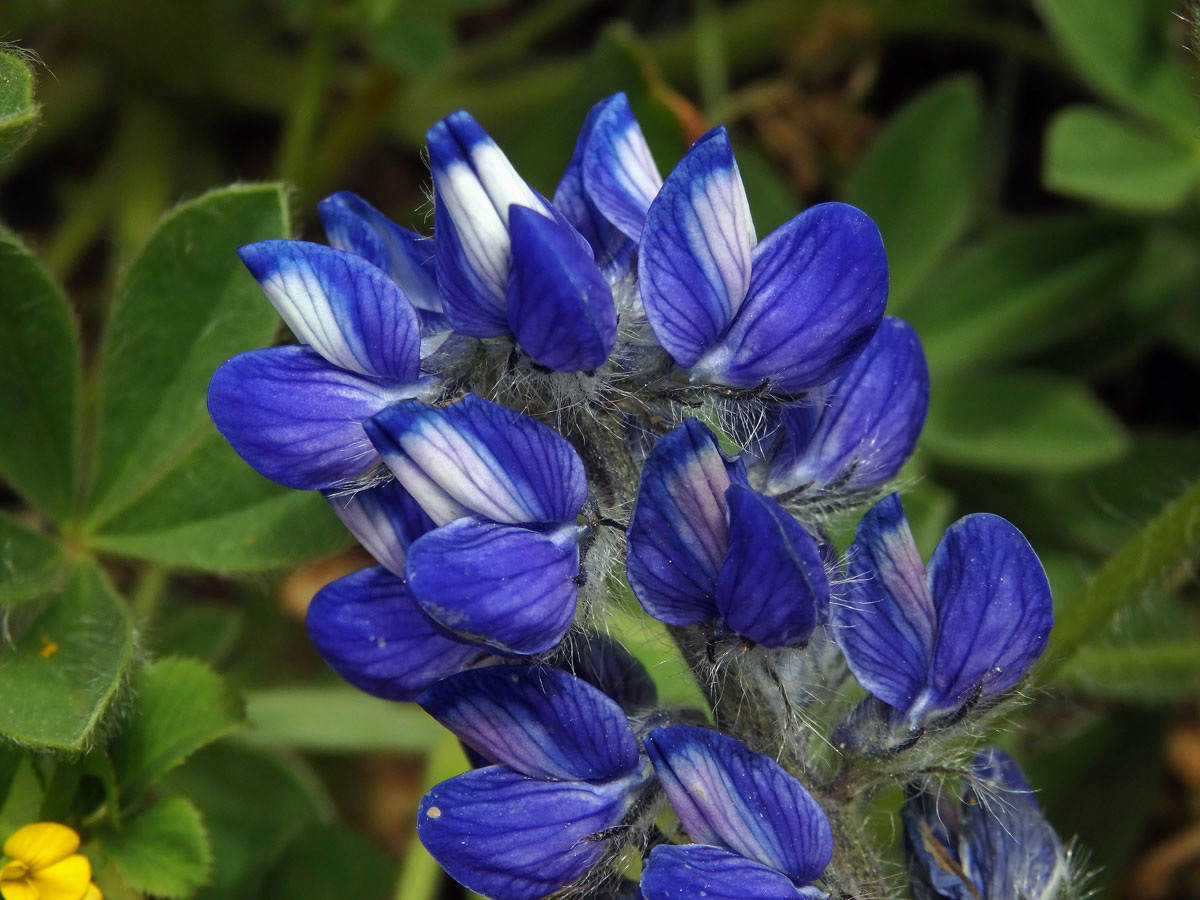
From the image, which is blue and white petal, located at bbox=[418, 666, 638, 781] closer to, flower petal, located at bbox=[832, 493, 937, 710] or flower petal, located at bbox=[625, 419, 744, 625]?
flower petal, located at bbox=[625, 419, 744, 625]

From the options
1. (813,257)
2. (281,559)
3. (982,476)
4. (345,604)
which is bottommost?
(982,476)

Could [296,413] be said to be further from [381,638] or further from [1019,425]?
[1019,425]

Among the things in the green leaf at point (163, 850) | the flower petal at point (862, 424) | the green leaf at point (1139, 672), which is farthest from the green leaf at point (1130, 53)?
the green leaf at point (163, 850)

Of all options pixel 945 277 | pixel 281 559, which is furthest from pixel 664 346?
pixel 945 277

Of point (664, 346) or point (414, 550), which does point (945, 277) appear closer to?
point (664, 346)

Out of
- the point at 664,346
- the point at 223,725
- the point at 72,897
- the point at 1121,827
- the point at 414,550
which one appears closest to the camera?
the point at 414,550

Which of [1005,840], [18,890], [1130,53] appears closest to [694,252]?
[1005,840]
